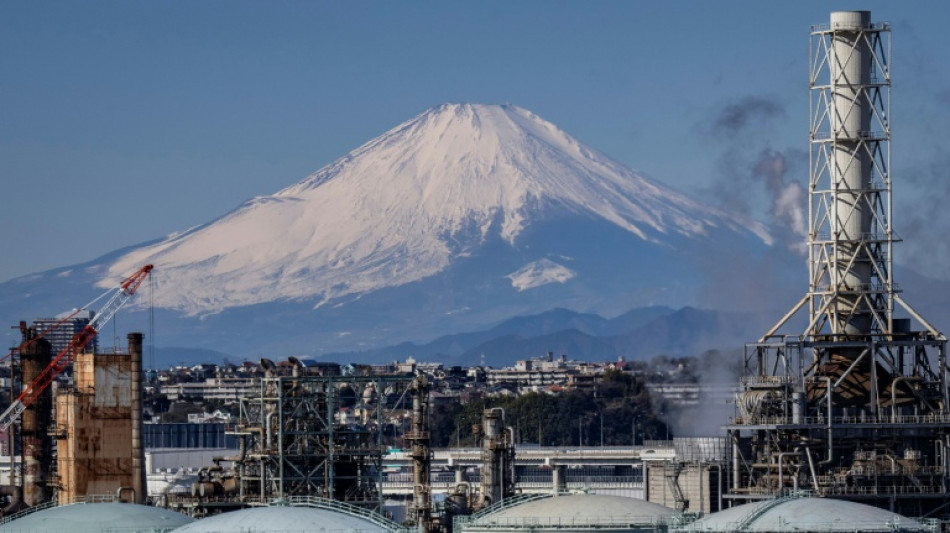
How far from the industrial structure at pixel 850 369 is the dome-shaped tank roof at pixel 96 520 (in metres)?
23.0

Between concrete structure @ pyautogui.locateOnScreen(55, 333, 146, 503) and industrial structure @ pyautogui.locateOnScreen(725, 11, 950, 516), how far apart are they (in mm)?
31270

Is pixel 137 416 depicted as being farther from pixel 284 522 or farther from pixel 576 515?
pixel 284 522

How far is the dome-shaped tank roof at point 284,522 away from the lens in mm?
74375

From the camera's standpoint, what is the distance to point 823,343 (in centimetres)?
9719

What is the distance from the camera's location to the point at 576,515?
79.9 m

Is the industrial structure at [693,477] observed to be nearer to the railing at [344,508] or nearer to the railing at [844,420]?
the railing at [844,420]

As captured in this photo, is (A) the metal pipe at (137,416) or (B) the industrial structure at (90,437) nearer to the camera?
(B) the industrial structure at (90,437)

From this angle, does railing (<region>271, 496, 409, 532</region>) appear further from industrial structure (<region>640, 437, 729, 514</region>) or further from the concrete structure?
the concrete structure

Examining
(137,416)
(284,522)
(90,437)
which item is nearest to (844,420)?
(284,522)

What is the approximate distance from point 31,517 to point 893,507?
32425mm

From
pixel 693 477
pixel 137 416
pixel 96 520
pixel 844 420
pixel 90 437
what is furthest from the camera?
pixel 137 416

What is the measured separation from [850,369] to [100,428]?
38.5 meters

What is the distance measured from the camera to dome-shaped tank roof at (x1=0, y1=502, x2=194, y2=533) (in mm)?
81750

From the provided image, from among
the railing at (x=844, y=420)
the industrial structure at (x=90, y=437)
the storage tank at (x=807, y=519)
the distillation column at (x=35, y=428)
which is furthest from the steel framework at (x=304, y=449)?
the storage tank at (x=807, y=519)
